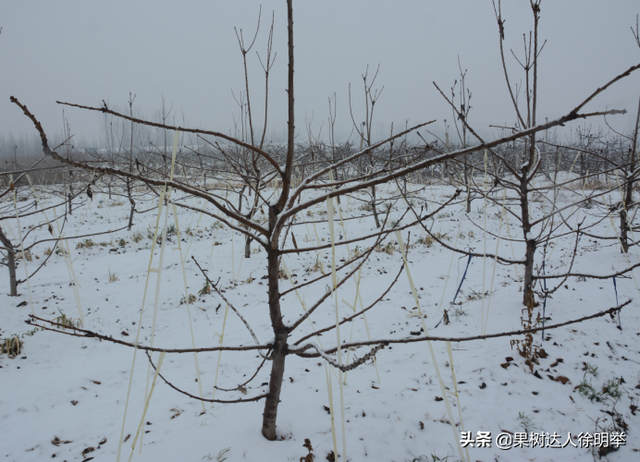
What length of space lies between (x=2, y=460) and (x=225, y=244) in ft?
15.5

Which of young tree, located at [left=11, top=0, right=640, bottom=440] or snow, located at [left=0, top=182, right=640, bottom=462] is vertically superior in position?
young tree, located at [left=11, top=0, right=640, bottom=440]

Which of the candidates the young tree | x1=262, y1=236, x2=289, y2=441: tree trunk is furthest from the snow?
the young tree

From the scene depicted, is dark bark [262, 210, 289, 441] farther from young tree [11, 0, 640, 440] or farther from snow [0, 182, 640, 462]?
snow [0, 182, 640, 462]

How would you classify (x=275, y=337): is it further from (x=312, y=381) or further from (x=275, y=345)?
(x=312, y=381)

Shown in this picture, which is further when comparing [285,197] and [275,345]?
[275,345]

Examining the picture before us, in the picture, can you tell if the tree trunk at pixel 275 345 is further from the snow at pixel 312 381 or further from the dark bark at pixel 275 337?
the snow at pixel 312 381

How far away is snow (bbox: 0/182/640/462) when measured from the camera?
1.52 metres

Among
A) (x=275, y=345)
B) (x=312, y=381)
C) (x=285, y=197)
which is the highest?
(x=285, y=197)

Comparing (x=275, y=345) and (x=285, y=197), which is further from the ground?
(x=285, y=197)

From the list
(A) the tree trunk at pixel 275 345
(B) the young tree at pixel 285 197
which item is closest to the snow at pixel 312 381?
(A) the tree trunk at pixel 275 345

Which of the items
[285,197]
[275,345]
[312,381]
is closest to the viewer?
[285,197]

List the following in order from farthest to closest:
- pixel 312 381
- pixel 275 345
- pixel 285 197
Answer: pixel 312 381, pixel 275 345, pixel 285 197

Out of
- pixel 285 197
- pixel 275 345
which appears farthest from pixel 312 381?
pixel 285 197

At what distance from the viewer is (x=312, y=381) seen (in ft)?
6.81
